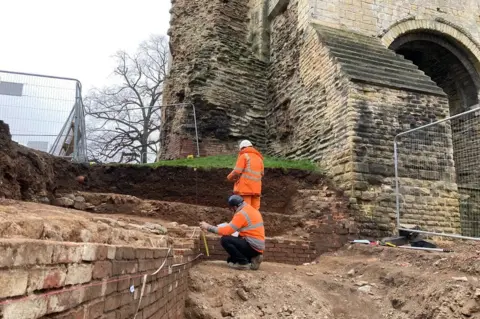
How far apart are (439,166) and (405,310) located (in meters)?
4.94

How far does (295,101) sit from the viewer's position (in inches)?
463

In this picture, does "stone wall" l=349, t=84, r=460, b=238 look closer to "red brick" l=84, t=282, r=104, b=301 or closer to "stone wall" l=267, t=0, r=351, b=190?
"stone wall" l=267, t=0, r=351, b=190

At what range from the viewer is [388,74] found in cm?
958

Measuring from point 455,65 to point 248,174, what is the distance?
10684 millimetres

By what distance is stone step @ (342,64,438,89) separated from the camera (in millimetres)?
9203

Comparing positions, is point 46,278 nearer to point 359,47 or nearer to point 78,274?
point 78,274

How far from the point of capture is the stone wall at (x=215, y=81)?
1338 cm

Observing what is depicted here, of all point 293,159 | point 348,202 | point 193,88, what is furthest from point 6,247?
point 193,88

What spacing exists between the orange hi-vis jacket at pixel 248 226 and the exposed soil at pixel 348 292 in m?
0.43

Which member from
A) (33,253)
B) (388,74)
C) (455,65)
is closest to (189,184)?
(388,74)

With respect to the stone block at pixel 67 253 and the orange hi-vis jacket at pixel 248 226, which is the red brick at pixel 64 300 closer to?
the stone block at pixel 67 253

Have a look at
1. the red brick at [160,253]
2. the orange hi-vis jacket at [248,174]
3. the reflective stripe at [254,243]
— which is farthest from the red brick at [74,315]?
the orange hi-vis jacket at [248,174]

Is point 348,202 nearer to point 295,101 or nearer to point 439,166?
point 439,166

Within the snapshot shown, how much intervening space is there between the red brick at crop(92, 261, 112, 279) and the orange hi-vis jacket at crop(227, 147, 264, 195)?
4451 mm
